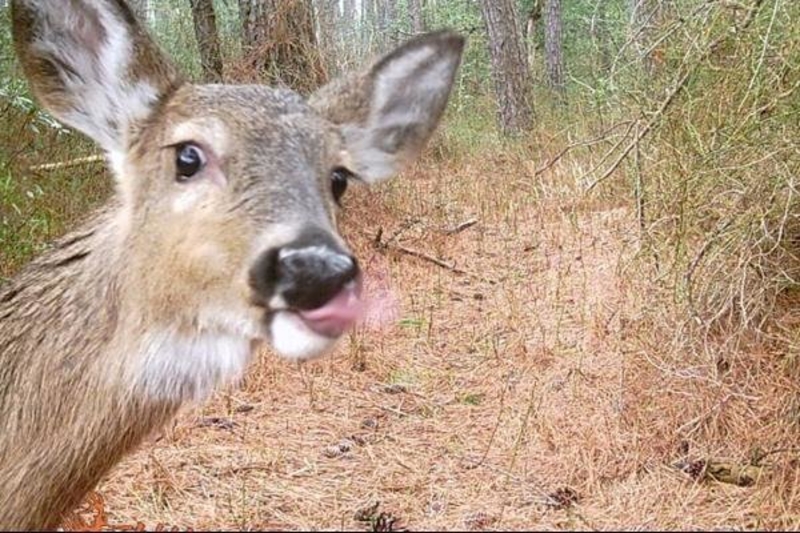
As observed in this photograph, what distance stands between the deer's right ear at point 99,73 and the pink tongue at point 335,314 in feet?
3.65

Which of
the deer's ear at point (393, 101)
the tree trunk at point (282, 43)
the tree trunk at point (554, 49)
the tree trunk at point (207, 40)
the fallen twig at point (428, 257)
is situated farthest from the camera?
the tree trunk at point (554, 49)

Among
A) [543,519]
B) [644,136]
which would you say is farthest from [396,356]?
[543,519]

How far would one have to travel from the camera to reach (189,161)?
9.27 ft

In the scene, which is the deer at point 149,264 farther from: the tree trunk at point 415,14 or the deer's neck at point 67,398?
the tree trunk at point 415,14

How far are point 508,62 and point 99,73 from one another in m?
12.4

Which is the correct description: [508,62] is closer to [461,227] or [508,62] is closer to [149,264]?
[461,227]

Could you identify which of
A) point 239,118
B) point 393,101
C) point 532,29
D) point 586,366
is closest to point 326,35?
point 586,366

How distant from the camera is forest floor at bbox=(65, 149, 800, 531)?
4.27 metres

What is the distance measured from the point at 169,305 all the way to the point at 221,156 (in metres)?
0.42

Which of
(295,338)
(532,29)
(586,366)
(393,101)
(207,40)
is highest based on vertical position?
Result: (295,338)

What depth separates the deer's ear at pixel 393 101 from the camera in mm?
3484

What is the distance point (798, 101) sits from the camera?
5.13 meters

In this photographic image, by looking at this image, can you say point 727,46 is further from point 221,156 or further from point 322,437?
point 221,156

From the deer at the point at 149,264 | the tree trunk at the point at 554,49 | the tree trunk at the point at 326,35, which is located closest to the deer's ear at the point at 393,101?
the deer at the point at 149,264
